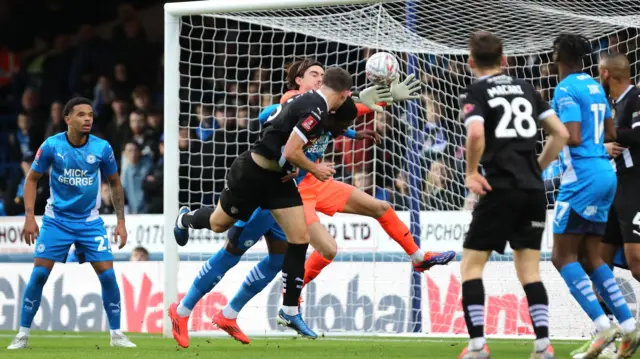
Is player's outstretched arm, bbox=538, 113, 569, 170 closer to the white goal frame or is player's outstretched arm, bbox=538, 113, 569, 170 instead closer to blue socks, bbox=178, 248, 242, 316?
blue socks, bbox=178, 248, 242, 316

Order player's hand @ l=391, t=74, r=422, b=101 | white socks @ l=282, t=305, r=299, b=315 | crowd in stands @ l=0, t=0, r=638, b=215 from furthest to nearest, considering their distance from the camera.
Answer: crowd in stands @ l=0, t=0, r=638, b=215 < player's hand @ l=391, t=74, r=422, b=101 < white socks @ l=282, t=305, r=299, b=315

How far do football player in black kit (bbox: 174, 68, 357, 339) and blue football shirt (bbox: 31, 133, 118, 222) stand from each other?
4.70ft

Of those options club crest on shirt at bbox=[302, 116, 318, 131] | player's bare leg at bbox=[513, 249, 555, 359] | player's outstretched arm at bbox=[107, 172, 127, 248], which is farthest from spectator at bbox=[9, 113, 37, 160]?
player's bare leg at bbox=[513, 249, 555, 359]

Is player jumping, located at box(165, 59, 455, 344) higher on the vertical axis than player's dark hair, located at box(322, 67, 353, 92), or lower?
lower

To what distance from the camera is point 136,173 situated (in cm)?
1502

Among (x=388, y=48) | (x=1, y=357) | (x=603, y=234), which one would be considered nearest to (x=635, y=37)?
(x=388, y=48)

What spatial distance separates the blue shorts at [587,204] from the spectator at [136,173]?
873cm

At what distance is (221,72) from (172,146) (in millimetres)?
6188

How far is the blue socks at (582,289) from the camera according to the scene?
707 centimetres

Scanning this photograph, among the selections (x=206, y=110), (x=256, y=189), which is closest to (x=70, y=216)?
(x=256, y=189)

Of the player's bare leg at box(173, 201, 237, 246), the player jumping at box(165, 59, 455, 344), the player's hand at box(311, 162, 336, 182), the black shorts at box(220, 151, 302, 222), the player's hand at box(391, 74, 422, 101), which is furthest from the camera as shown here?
the player jumping at box(165, 59, 455, 344)

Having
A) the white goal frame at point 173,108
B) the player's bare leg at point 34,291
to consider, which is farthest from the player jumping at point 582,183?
the player's bare leg at point 34,291

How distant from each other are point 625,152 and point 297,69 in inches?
115

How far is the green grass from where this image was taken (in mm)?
7648
